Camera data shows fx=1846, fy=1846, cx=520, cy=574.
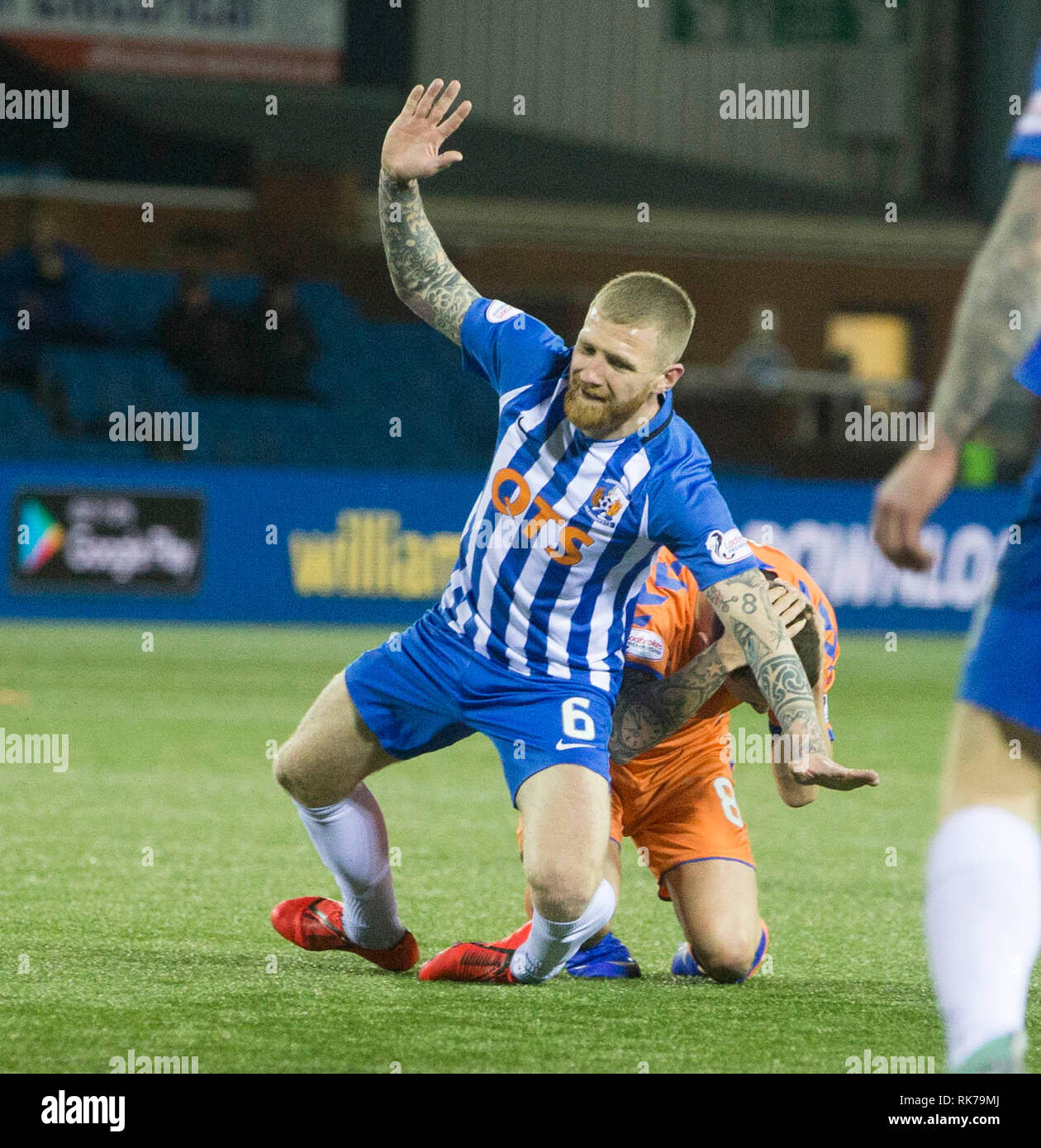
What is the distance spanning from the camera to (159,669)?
11664mm

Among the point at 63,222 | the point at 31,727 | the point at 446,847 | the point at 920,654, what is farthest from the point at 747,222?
the point at 446,847

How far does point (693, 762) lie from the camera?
4949mm

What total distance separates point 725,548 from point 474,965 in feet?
3.86

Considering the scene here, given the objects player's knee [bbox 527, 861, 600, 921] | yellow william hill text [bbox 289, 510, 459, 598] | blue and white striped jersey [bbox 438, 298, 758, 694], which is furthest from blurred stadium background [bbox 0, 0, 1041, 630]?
player's knee [bbox 527, 861, 600, 921]

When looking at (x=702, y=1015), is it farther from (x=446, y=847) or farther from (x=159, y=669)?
(x=159, y=669)

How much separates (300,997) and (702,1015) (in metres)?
0.90

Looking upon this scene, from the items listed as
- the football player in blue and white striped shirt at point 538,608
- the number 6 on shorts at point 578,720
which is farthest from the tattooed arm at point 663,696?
the number 6 on shorts at point 578,720

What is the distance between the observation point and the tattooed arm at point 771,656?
3715 millimetres

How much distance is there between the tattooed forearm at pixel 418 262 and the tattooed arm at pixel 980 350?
2.31m

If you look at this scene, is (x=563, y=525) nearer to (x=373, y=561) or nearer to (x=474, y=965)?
(x=474, y=965)

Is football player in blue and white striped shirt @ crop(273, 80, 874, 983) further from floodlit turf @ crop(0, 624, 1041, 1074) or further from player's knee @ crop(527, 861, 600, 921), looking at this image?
floodlit turf @ crop(0, 624, 1041, 1074)

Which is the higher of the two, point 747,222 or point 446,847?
point 747,222

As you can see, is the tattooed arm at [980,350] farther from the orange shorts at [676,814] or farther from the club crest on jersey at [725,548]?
the orange shorts at [676,814]

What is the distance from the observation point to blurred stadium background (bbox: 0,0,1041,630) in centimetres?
1434
